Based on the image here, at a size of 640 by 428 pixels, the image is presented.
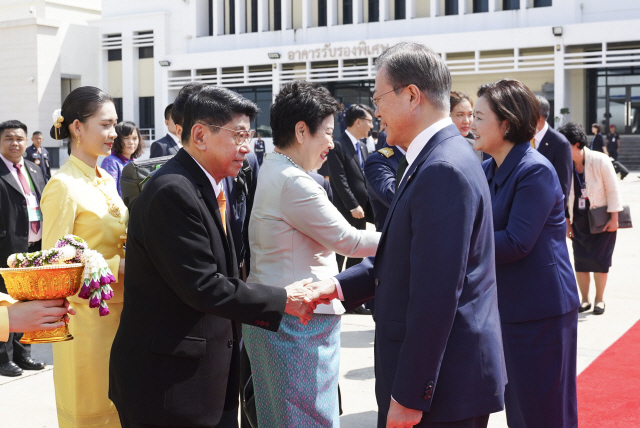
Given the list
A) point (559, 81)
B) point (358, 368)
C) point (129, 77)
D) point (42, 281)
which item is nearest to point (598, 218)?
point (358, 368)

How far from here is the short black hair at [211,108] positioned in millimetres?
2572

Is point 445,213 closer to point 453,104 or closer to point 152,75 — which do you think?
point 453,104

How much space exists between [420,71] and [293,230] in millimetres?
1071

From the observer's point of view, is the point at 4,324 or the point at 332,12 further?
the point at 332,12

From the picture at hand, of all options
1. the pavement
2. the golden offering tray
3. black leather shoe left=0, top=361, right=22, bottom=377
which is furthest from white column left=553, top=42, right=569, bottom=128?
the golden offering tray

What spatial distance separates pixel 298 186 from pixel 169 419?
1.10m

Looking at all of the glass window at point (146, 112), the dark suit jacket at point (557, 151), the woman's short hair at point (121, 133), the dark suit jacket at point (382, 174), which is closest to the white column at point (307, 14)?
the glass window at point (146, 112)

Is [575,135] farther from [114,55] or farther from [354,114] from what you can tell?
[114,55]

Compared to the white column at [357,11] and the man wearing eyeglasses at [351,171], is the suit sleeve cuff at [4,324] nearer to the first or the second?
the man wearing eyeglasses at [351,171]

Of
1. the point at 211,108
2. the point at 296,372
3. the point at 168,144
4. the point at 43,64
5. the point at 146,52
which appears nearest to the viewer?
the point at 211,108

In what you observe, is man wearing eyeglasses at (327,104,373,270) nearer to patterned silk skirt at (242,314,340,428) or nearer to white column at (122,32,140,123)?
patterned silk skirt at (242,314,340,428)

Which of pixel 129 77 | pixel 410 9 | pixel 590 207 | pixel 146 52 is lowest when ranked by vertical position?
pixel 590 207

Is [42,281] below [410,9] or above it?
below

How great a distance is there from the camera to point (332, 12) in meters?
32.4
